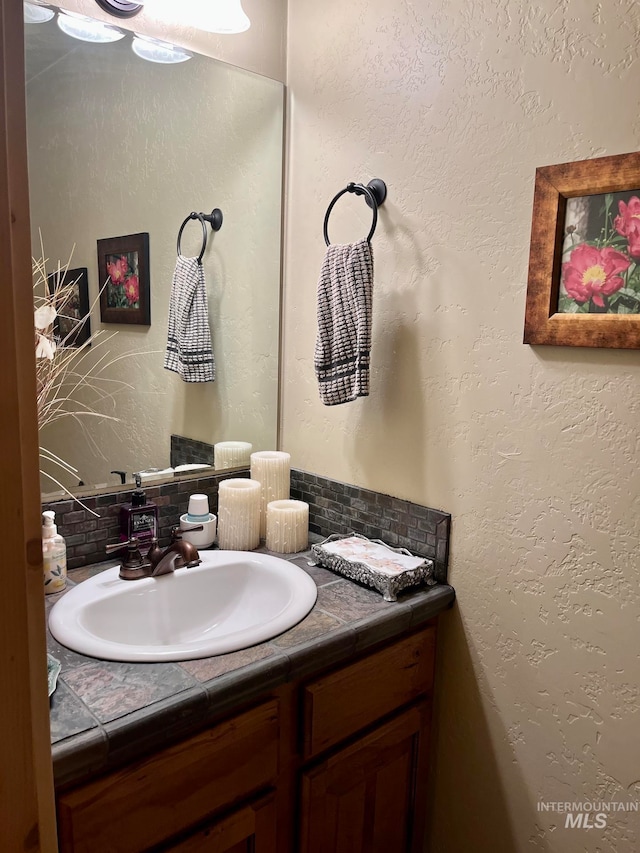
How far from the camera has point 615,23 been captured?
1.01 meters

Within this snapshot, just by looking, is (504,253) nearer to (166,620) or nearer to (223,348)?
(223,348)

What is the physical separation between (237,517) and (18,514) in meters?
1.06

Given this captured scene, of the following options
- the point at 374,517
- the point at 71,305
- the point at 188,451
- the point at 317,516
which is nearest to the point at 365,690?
the point at 374,517

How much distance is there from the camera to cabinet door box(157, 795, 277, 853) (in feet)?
3.26

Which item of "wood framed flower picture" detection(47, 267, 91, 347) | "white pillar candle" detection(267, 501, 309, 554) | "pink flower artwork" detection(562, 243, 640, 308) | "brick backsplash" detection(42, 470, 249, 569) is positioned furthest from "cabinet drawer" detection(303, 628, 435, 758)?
"wood framed flower picture" detection(47, 267, 91, 347)

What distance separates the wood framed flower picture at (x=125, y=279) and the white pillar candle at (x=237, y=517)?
460 millimetres

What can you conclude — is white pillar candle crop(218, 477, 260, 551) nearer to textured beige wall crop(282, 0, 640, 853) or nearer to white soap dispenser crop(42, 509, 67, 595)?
textured beige wall crop(282, 0, 640, 853)

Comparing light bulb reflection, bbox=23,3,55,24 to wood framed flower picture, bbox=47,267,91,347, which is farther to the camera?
wood framed flower picture, bbox=47,267,91,347

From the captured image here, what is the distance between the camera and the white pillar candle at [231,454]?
1.67 m

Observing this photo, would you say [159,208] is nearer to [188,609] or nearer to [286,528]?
[286,528]

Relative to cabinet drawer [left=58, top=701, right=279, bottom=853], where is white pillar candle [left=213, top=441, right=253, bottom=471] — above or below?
above

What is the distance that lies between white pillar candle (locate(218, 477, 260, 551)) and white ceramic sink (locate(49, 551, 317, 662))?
2.0 inches

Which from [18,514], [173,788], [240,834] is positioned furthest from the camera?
[240,834]

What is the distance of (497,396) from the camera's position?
4.05 feet
